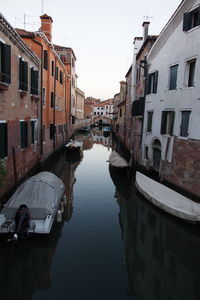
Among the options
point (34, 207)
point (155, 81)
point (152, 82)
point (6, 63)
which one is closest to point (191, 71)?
point (155, 81)

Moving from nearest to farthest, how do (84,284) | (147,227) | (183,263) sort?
(84,284)
(183,263)
(147,227)

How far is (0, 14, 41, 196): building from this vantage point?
8.13 meters

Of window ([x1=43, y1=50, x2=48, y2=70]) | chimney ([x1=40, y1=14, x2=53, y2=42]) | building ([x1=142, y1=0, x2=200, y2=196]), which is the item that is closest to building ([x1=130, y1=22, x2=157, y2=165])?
building ([x1=142, y1=0, x2=200, y2=196])

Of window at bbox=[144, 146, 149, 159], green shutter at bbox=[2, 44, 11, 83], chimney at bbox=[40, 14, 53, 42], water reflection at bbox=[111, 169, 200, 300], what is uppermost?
chimney at bbox=[40, 14, 53, 42]

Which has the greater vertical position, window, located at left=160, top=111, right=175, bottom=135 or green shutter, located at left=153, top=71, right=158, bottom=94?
green shutter, located at left=153, top=71, right=158, bottom=94

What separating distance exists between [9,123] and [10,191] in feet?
9.68

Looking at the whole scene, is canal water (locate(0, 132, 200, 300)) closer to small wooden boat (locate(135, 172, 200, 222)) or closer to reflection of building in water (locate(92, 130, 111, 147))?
small wooden boat (locate(135, 172, 200, 222))

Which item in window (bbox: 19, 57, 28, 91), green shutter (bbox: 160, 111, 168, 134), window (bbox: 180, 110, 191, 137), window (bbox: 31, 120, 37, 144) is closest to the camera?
window (bbox: 180, 110, 191, 137)

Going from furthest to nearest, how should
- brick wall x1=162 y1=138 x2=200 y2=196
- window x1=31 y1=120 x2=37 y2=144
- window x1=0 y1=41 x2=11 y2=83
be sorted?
window x1=31 y1=120 x2=37 y2=144
brick wall x1=162 y1=138 x2=200 y2=196
window x1=0 y1=41 x2=11 y2=83

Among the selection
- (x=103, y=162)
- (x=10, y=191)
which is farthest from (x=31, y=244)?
(x=103, y=162)

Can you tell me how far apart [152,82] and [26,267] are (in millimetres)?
12115

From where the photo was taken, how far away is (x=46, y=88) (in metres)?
15.8

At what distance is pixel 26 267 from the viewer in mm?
5754

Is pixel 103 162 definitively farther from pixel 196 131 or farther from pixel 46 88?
pixel 196 131
